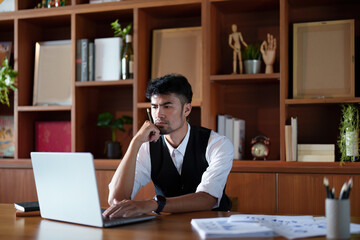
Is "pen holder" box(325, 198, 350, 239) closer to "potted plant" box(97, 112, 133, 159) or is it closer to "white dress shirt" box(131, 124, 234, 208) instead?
"white dress shirt" box(131, 124, 234, 208)

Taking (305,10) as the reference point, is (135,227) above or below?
below

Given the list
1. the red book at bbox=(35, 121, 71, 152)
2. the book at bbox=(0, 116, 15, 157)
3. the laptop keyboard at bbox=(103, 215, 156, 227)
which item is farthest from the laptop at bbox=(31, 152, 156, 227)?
the book at bbox=(0, 116, 15, 157)

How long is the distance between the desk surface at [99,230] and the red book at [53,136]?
1.90 m

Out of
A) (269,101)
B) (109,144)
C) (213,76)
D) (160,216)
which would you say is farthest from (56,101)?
(160,216)

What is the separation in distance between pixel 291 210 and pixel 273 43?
1.12 metres

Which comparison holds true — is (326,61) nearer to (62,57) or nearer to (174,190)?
(174,190)

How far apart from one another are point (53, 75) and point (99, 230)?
240 centimetres

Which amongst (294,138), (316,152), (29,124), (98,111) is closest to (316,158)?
(316,152)

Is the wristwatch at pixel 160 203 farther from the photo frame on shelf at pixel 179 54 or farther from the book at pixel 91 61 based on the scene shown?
the book at pixel 91 61

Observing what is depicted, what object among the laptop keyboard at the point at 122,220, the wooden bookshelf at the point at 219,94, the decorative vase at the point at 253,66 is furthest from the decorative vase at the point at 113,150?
the laptop keyboard at the point at 122,220

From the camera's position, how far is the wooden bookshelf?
3.02 meters

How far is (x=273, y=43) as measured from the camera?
3.27 m

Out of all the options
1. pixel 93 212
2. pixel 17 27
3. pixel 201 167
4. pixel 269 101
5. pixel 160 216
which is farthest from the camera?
pixel 17 27

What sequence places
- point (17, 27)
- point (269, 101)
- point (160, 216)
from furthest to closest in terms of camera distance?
point (17, 27), point (269, 101), point (160, 216)
